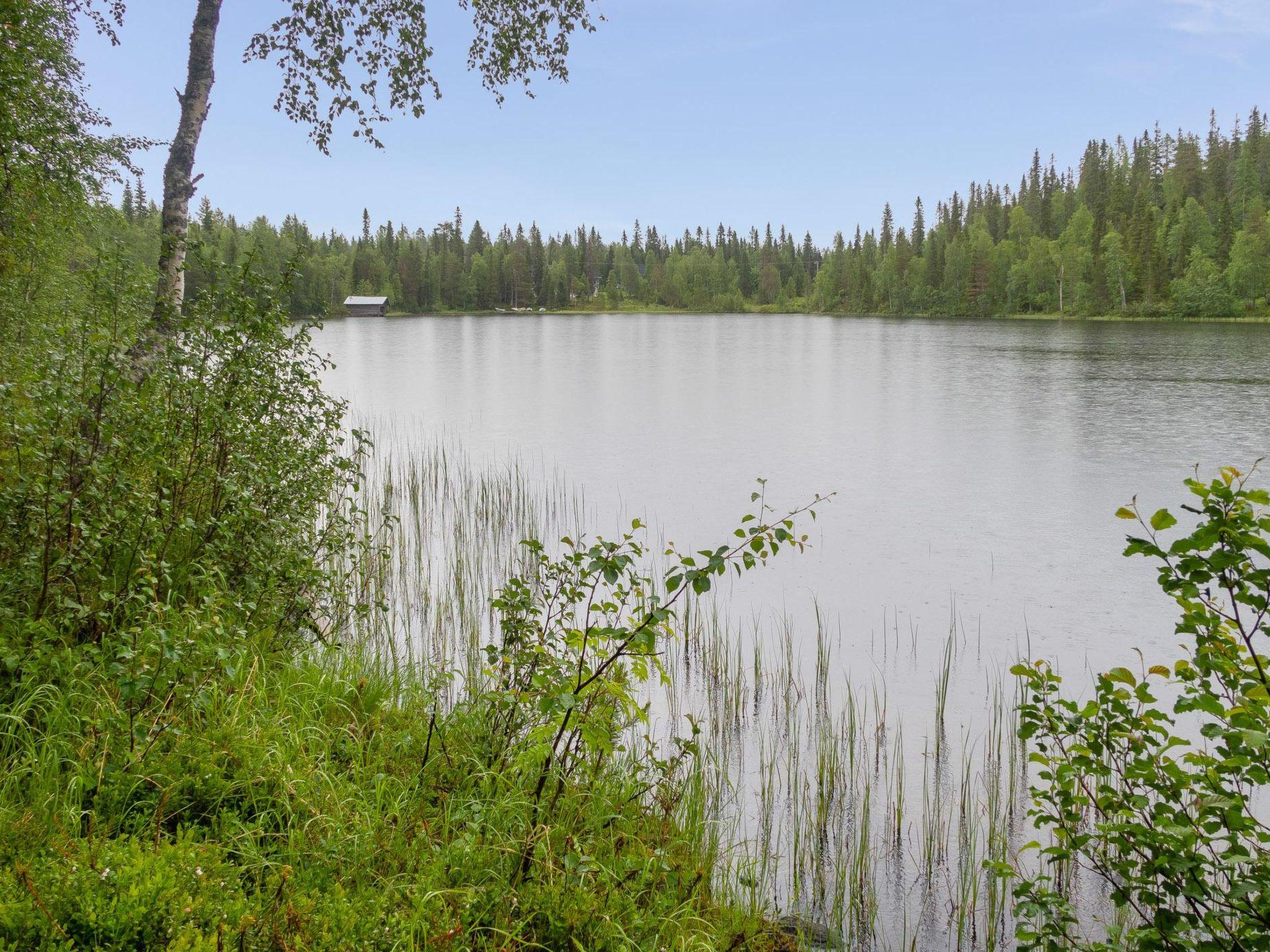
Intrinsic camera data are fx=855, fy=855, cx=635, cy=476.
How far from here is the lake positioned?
237 inches

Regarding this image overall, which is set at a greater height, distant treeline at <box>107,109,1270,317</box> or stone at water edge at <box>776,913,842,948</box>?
distant treeline at <box>107,109,1270,317</box>

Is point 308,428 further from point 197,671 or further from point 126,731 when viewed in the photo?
point 126,731

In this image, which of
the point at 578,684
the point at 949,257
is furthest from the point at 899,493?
the point at 949,257

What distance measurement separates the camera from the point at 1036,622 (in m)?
8.92

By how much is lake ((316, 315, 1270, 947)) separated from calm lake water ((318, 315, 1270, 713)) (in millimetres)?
64

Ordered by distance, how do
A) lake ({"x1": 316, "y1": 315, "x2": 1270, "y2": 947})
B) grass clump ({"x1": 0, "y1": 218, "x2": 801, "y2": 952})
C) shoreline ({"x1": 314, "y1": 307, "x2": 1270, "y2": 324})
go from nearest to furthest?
1. grass clump ({"x1": 0, "y1": 218, "x2": 801, "y2": 952})
2. lake ({"x1": 316, "y1": 315, "x2": 1270, "y2": 947})
3. shoreline ({"x1": 314, "y1": 307, "x2": 1270, "y2": 324})

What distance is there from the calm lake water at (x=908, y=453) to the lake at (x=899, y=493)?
0.06 m

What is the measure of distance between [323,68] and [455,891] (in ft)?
33.9

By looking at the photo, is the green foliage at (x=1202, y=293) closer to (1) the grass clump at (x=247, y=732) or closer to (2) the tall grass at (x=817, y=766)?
(2) the tall grass at (x=817, y=766)

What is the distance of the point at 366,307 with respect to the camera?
123m

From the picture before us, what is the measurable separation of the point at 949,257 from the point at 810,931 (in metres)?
117

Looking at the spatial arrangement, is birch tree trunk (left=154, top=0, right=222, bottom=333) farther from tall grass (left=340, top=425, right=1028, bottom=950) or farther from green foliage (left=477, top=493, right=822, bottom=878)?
green foliage (left=477, top=493, right=822, bottom=878)

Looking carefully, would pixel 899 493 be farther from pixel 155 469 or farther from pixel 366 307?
pixel 366 307

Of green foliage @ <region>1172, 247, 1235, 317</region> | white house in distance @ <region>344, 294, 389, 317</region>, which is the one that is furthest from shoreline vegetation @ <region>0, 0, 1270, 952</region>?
white house in distance @ <region>344, 294, 389, 317</region>
